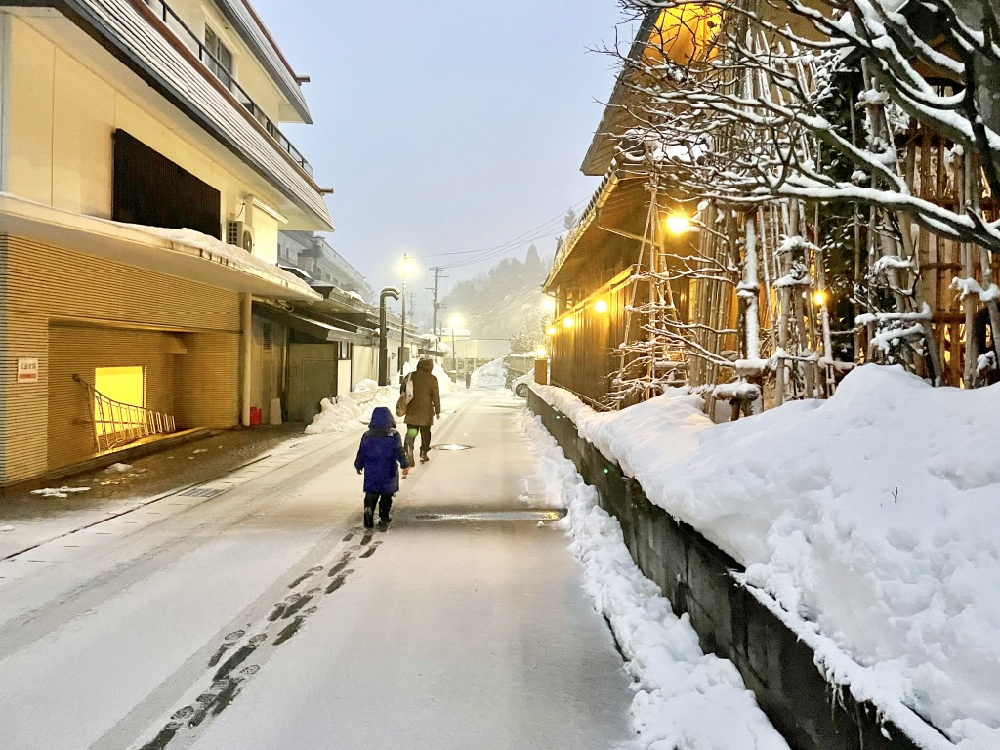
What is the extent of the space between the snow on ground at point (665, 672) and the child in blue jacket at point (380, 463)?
234cm

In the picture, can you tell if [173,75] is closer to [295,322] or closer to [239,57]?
[295,322]

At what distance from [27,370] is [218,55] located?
1168 centimetres

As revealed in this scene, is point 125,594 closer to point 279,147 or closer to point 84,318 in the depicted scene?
point 84,318

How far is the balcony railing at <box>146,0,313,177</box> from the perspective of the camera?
1231 centimetres

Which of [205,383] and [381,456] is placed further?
[205,383]

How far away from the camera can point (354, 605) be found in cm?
478

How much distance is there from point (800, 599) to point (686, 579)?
1.51m

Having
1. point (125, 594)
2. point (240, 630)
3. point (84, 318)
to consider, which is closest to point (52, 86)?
point (84, 318)

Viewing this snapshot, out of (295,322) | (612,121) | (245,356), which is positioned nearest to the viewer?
(612,121)

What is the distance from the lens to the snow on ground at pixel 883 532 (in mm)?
1765

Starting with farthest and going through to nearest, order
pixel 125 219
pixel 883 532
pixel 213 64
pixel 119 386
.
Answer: pixel 213 64 → pixel 119 386 → pixel 125 219 → pixel 883 532

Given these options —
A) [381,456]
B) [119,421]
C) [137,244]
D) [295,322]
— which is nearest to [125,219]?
[137,244]

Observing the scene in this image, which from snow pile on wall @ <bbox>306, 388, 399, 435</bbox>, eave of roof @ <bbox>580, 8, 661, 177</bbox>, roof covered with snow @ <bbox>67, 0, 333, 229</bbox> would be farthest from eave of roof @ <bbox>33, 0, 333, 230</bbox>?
eave of roof @ <bbox>580, 8, 661, 177</bbox>

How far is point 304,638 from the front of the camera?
4176mm
